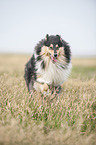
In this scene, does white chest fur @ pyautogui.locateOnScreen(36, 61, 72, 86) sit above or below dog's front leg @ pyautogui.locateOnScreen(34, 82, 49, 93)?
above

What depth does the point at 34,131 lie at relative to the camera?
218cm

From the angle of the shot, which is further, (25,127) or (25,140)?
(25,127)

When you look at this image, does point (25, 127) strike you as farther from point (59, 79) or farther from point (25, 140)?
point (59, 79)

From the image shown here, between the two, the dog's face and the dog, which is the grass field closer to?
the dog

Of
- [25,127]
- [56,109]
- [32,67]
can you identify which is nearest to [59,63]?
[32,67]

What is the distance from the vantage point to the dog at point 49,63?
10.6 ft

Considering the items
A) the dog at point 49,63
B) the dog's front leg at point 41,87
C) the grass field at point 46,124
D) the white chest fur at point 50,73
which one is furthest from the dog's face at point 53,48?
the grass field at point 46,124

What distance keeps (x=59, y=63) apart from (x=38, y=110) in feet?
4.27

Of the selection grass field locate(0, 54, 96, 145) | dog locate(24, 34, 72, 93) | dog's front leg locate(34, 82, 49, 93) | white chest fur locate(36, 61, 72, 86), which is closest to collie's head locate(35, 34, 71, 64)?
dog locate(24, 34, 72, 93)

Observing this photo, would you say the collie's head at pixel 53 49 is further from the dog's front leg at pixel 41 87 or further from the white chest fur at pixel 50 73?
the dog's front leg at pixel 41 87

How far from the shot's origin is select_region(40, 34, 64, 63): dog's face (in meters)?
3.13

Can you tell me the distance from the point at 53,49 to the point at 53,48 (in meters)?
0.02

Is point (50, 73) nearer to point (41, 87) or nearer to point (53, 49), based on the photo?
point (41, 87)

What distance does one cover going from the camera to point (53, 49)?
314 centimetres
